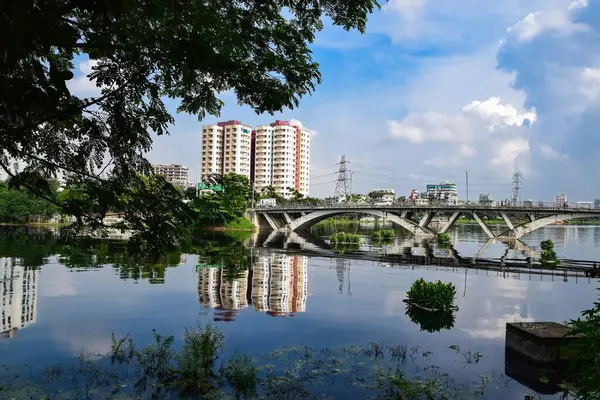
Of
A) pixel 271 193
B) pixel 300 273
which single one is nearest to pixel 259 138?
pixel 271 193

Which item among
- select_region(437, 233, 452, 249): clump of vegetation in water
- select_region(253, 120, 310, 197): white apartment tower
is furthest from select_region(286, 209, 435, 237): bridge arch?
select_region(253, 120, 310, 197): white apartment tower

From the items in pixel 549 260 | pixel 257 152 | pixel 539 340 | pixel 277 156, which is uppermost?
pixel 257 152

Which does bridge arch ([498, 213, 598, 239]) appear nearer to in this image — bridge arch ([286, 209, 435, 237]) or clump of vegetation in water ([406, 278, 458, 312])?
bridge arch ([286, 209, 435, 237])

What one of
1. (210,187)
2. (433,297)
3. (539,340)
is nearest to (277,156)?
(433,297)

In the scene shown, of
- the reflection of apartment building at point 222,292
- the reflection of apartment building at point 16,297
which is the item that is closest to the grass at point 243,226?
the reflection of apartment building at point 222,292

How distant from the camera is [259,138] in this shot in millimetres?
182875

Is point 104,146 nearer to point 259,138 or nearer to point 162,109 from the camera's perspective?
point 162,109

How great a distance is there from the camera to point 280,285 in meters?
32.0

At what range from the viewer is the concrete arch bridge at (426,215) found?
2702 inches

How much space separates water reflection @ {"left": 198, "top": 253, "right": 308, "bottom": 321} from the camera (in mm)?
24297

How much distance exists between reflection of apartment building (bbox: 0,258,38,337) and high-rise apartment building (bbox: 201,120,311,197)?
14326 cm

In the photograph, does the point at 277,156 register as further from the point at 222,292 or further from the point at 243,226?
the point at 222,292

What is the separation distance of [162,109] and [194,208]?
5.61ft

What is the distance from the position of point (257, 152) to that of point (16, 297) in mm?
160269
